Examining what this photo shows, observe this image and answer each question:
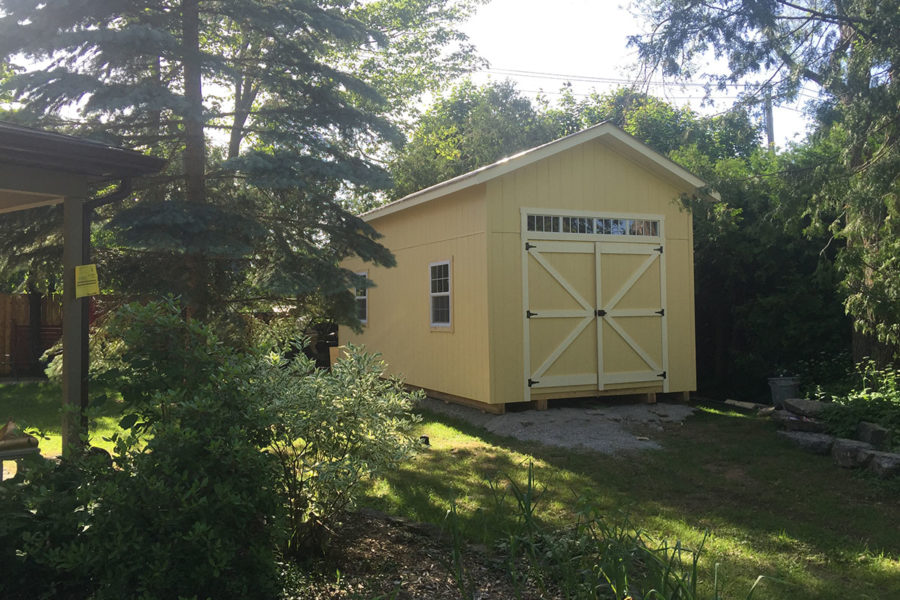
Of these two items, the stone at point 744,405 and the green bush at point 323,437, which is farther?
the stone at point 744,405

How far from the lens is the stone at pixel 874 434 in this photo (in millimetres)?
6676

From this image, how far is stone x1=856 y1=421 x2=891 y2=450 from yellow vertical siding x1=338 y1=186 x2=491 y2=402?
4153mm

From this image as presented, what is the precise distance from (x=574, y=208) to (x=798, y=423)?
386 centimetres

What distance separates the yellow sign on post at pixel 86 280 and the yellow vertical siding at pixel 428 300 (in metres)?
4.44

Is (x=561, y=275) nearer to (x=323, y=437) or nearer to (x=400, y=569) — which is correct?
(x=323, y=437)

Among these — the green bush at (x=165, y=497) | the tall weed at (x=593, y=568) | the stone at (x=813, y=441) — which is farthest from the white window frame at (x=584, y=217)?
the green bush at (x=165, y=497)

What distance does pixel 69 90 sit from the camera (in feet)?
22.8

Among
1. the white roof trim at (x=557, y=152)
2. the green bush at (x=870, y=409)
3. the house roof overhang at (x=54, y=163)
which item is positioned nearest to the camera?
the house roof overhang at (x=54, y=163)

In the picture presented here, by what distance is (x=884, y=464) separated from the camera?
6.17 meters

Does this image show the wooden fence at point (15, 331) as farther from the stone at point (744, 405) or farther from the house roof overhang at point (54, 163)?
the stone at point (744, 405)

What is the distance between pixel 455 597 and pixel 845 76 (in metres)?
6.93

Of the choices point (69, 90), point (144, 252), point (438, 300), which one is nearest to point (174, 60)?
point (69, 90)

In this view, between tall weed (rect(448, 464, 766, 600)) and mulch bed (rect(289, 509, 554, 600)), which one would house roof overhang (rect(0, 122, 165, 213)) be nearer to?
mulch bed (rect(289, 509, 554, 600))

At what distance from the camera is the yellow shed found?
931cm
